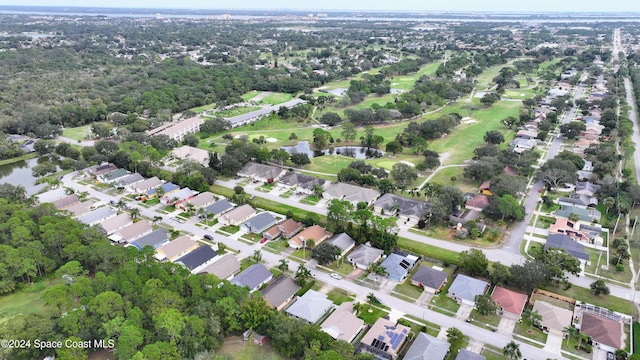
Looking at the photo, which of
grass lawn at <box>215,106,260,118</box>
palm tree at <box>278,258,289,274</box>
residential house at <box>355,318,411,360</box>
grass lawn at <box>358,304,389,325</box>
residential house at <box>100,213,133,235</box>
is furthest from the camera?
grass lawn at <box>215,106,260,118</box>

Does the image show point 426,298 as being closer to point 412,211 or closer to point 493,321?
point 493,321

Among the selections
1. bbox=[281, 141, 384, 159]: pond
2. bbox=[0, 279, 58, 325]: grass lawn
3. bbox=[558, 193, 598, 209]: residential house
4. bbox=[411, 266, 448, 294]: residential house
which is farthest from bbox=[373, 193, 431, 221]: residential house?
bbox=[0, 279, 58, 325]: grass lawn

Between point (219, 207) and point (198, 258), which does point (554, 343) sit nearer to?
point (198, 258)

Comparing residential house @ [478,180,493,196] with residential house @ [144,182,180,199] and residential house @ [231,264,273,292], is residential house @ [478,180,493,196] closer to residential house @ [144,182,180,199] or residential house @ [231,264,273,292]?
residential house @ [231,264,273,292]

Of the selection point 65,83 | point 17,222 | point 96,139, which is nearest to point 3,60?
point 65,83

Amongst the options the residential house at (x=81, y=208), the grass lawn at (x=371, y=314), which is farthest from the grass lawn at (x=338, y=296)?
the residential house at (x=81, y=208)

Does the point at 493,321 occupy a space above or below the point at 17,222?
below
